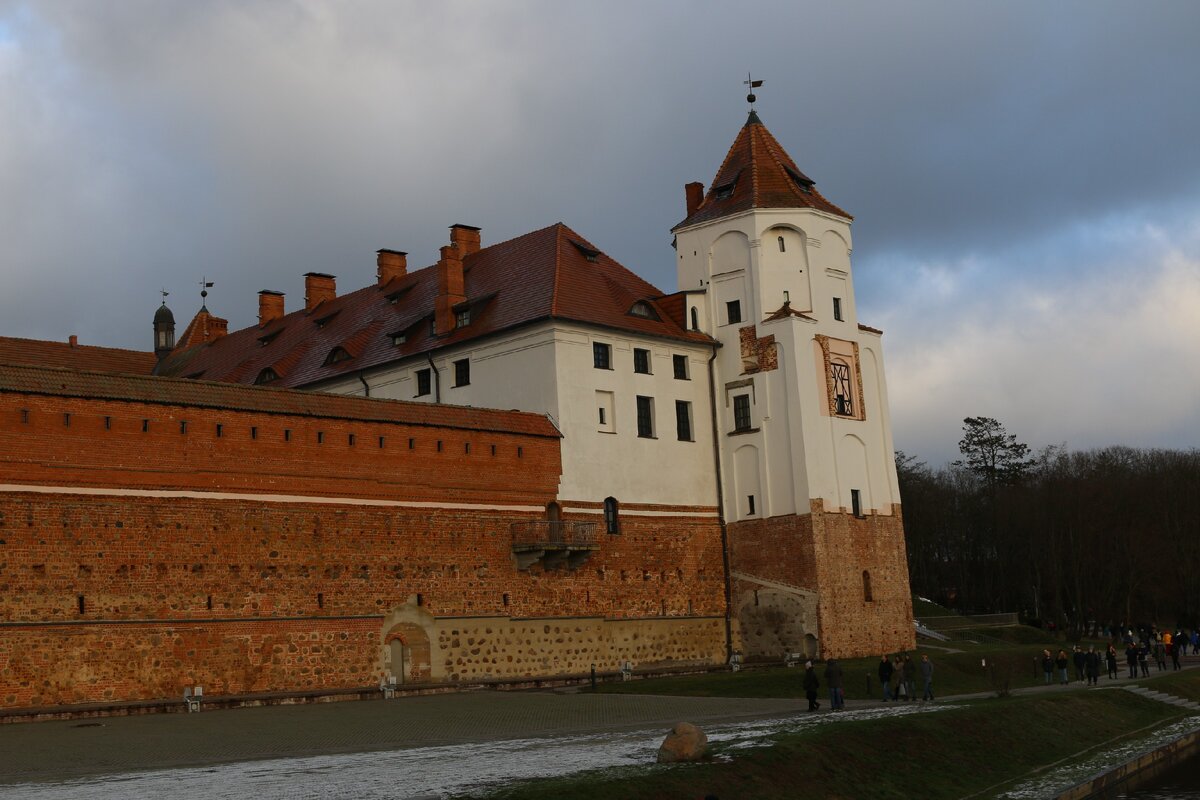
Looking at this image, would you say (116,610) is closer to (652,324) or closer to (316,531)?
(316,531)

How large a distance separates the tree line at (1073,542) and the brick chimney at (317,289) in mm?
36727

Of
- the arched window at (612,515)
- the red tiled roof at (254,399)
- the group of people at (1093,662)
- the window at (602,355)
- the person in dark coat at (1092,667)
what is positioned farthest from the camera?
the window at (602,355)

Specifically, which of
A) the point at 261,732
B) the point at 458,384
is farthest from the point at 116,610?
the point at 458,384

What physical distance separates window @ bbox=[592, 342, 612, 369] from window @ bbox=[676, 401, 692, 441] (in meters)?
3.24

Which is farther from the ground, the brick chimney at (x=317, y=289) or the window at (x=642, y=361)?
the brick chimney at (x=317, y=289)

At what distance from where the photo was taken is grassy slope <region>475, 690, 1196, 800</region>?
17.5m

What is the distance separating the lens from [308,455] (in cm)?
3331

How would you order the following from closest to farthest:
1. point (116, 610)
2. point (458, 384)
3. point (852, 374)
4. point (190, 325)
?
point (116, 610), point (458, 384), point (852, 374), point (190, 325)

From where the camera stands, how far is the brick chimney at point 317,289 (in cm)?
5525

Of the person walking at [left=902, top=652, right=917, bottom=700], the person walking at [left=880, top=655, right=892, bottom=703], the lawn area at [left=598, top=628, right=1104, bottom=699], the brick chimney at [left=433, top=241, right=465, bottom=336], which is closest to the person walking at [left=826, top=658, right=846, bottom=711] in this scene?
the person walking at [left=880, top=655, right=892, bottom=703]

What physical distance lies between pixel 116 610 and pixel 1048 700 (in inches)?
770

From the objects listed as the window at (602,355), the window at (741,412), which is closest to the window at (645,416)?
the window at (602,355)

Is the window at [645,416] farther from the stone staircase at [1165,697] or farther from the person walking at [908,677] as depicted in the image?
the stone staircase at [1165,697]

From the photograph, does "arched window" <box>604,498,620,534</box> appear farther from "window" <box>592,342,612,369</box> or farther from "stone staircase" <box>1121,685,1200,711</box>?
"stone staircase" <box>1121,685,1200,711</box>
